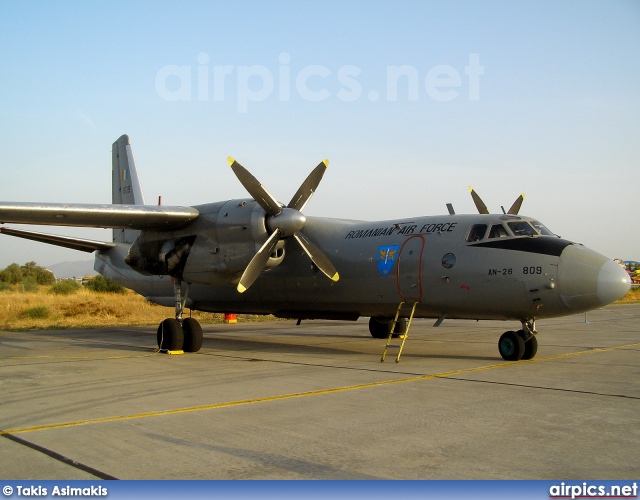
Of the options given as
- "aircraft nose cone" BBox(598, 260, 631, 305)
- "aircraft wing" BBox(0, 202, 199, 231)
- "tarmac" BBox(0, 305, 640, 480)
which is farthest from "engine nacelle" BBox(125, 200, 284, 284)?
"aircraft nose cone" BBox(598, 260, 631, 305)

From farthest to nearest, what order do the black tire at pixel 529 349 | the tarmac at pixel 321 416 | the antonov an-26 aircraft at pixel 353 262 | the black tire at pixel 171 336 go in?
the black tire at pixel 171 336 < the black tire at pixel 529 349 < the antonov an-26 aircraft at pixel 353 262 < the tarmac at pixel 321 416

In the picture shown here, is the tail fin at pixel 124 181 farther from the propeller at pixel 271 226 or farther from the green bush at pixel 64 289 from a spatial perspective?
the green bush at pixel 64 289

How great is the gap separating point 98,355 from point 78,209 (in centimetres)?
374

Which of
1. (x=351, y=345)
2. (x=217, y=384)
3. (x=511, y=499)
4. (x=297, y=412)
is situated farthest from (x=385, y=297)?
(x=511, y=499)

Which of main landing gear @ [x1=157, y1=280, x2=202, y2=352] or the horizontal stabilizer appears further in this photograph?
the horizontal stabilizer

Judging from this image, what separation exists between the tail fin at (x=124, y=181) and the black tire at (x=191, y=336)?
5828 millimetres

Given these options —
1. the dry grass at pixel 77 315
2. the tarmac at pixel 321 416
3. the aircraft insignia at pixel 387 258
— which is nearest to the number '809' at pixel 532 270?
the tarmac at pixel 321 416

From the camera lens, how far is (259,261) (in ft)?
45.8

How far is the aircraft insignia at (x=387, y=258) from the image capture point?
550 inches

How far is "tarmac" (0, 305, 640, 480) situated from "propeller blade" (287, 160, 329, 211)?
12.0ft

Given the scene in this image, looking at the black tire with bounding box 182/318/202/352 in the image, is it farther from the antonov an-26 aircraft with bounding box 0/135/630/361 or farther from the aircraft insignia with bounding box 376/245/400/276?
the aircraft insignia with bounding box 376/245/400/276

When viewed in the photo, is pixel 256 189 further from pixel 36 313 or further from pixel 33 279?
pixel 33 279

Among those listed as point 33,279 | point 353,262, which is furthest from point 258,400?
point 33,279

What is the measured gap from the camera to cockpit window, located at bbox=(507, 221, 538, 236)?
12.8m
